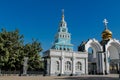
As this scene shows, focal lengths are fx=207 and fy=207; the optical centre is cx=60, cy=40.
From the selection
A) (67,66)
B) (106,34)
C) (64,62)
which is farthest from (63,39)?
(64,62)

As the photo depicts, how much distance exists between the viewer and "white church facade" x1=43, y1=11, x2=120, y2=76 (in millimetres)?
38625

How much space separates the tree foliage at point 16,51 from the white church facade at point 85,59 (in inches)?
90.0

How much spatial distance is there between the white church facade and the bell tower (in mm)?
12074

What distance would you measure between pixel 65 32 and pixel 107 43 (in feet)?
58.3

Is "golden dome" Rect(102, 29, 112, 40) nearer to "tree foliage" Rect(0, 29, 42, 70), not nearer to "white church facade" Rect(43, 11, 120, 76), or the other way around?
"white church facade" Rect(43, 11, 120, 76)

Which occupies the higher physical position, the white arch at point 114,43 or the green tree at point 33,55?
the white arch at point 114,43

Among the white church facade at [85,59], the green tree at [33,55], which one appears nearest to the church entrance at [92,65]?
the white church facade at [85,59]

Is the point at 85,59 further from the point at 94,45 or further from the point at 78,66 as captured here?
the point at 94,45

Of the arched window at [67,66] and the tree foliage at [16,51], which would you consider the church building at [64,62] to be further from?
the tree foliage at [16,51]

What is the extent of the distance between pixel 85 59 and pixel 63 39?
21099 mm

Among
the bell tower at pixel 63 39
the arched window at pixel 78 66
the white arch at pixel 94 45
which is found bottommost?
the arched window at pixel 78 66

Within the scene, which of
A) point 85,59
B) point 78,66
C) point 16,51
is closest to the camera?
point 16,51

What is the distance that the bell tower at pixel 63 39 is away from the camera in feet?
200

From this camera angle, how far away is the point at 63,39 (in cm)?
6222
